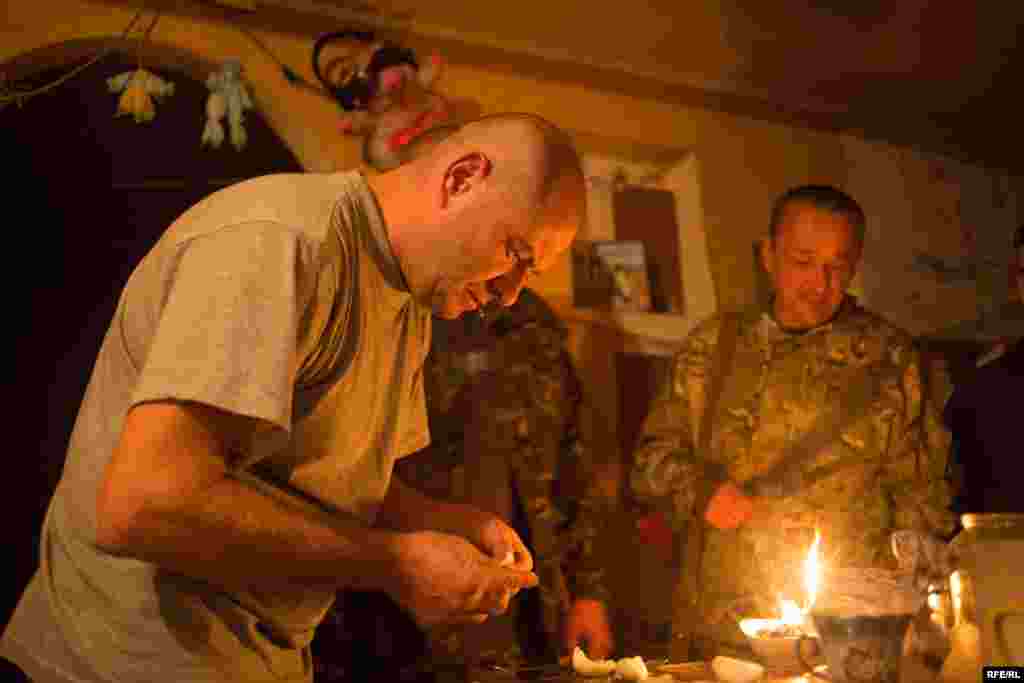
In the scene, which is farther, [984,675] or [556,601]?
[556,601]

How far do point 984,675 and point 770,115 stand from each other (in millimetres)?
3329

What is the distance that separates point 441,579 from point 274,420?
0.34 meters

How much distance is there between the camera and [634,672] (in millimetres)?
1166

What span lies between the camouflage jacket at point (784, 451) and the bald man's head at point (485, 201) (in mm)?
1405

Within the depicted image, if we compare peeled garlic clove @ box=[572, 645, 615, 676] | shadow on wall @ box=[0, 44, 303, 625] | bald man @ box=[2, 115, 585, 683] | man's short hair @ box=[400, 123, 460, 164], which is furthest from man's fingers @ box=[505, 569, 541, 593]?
shadow on wall @ box=[0, 44, 303, 625]

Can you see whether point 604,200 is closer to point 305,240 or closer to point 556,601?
point 556,601

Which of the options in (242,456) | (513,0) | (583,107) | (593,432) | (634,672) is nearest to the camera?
(242,456)

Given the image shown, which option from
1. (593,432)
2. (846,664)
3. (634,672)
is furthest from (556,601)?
(846,664)

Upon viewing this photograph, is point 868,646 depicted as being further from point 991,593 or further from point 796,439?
point 796,439

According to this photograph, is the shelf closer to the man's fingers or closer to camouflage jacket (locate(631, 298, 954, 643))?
camouflage jacket (locate(631, 298, 954, 643))

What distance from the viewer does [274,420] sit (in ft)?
2.93

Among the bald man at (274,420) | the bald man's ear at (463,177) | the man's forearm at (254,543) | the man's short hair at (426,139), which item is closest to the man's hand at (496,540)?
the bald man at (274,420)

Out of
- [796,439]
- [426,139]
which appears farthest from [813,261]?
[426,139]

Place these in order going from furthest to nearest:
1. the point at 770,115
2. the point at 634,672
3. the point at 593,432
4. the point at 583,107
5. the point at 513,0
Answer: the point at 770,115
the point at 583,107
the point at 593,432
the point at 513,0
the point at 634,672
